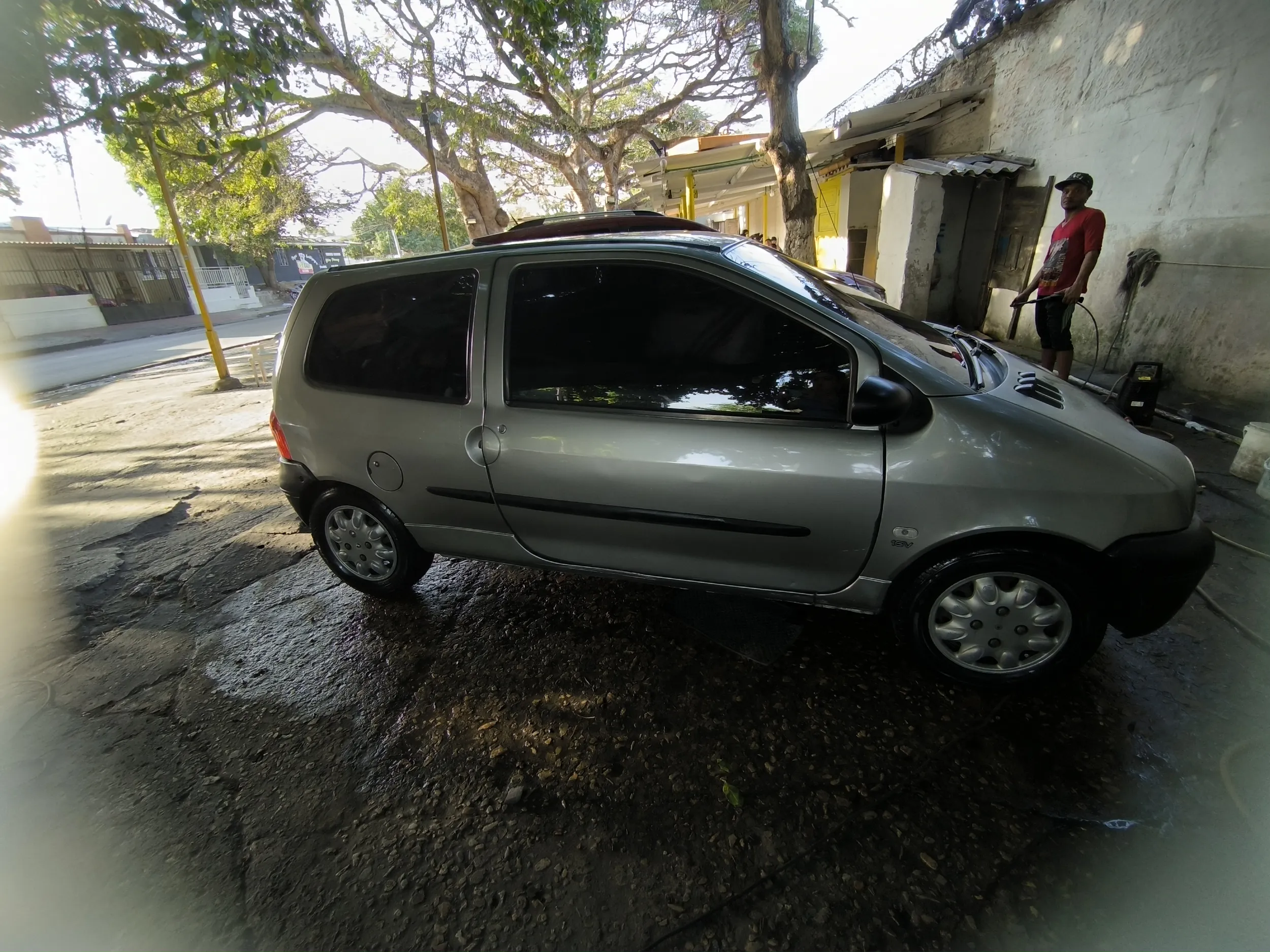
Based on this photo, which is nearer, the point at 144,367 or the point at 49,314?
the point at 144,367

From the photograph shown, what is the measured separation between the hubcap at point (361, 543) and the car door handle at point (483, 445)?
769mm

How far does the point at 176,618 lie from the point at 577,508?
236cm

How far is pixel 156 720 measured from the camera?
2268 millimetres

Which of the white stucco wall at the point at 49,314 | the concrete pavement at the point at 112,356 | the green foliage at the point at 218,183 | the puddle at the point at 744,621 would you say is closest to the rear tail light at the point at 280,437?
the puddle at the point at 744,621

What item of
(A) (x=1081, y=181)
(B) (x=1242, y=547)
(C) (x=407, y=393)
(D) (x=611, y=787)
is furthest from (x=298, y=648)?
(A) (x=1081, y=181)

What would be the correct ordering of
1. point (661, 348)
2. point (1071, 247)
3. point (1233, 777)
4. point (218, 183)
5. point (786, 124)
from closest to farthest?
point (1233, 777) → point (661, 348) → point (1071, 247) → point (786, 124) → point (218, 183)

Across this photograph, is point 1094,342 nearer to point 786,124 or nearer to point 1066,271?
point 1066,271

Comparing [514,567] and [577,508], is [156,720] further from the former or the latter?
[577,508]

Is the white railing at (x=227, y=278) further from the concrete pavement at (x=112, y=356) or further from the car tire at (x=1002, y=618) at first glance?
the car tire at (x=1002, y=618)

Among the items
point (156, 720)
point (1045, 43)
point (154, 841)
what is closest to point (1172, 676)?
point (154, 841)

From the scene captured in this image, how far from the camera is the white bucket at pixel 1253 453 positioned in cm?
340

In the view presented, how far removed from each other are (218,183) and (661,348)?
14.6 m

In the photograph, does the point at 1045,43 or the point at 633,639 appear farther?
the point at 1045,43

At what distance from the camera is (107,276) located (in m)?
24.2
